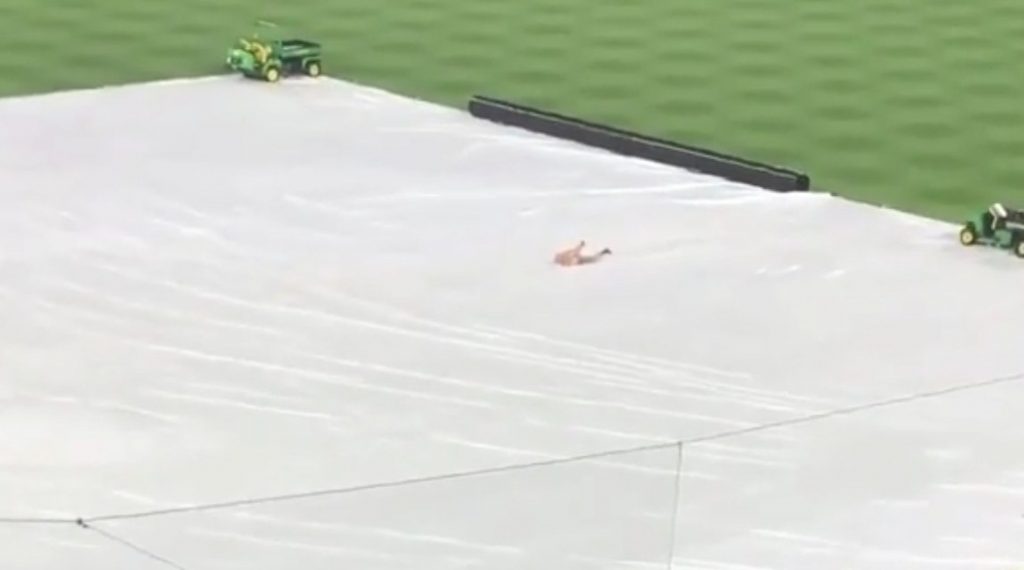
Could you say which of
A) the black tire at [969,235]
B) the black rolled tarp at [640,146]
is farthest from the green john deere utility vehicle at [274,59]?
the black tire at [969,235]

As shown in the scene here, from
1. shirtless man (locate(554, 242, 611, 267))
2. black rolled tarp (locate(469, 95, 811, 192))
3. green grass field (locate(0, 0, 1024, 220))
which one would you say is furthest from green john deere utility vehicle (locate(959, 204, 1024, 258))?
shirtless man (locate(554, 242, 611, 267))

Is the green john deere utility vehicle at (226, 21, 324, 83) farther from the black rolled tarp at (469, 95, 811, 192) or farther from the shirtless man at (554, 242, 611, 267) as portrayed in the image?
the shirtless man at (554, 242, 611, 267)

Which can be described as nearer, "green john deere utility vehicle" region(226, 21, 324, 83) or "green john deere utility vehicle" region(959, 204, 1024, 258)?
"green john deere utility vehicle" region(959, 204, 1024, 258)

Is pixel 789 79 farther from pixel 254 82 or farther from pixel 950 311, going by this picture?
pixel 950 311

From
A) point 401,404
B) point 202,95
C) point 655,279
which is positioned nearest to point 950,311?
point 655,279

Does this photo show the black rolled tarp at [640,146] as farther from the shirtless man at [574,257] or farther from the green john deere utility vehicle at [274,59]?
the shirtless man at [574,257]

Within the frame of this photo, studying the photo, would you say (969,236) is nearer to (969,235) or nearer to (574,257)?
(969,235)
